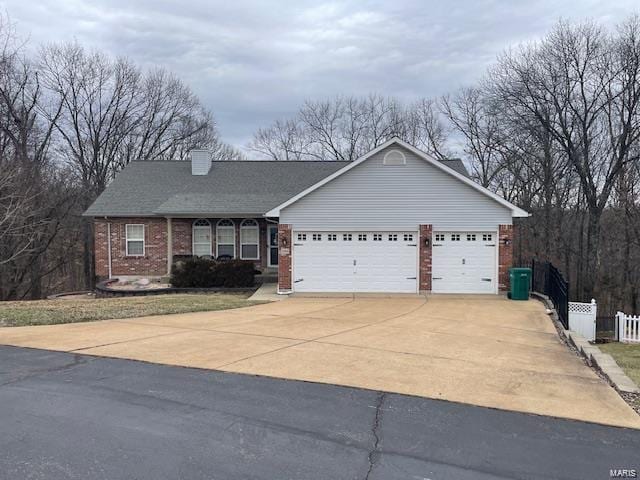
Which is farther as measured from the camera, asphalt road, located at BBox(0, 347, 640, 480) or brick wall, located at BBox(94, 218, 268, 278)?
brick wall, located at BBox(94, 218, 268, 278)

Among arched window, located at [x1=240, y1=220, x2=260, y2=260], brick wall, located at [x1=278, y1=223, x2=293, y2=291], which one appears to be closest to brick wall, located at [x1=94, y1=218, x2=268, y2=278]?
arched window, located at [x1=240, y1=220, x2=260, y2=260]

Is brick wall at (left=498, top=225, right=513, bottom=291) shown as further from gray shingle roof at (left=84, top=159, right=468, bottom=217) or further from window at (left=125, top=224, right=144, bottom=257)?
window at (left=125, top=224, right=144, bottom=257)

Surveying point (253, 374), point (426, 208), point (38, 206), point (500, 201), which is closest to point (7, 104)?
point (38, 206)

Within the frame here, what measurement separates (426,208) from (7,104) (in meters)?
25.7

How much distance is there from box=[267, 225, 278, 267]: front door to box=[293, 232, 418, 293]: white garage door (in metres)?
4.58

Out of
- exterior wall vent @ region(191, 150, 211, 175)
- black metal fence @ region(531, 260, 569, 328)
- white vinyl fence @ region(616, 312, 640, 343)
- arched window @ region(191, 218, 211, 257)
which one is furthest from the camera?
exterior wall vent @ region(191, 150, 211, 175)

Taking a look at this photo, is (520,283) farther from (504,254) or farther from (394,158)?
(394,158)

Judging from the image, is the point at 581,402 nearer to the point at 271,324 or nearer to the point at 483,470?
the point at 483,470

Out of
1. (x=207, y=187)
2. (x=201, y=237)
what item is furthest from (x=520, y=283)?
(x=207, y=187)

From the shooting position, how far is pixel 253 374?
697cm

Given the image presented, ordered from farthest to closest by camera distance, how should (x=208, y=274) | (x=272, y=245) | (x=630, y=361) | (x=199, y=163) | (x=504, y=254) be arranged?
(x=199, y=163), (x=272, y=245), (x=208, y=274), (x=504, y=254), (x=630, y=361)

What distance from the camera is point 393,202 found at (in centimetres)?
1741

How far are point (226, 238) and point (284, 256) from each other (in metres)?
5.41

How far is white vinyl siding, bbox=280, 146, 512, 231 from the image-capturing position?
56.3 feet
